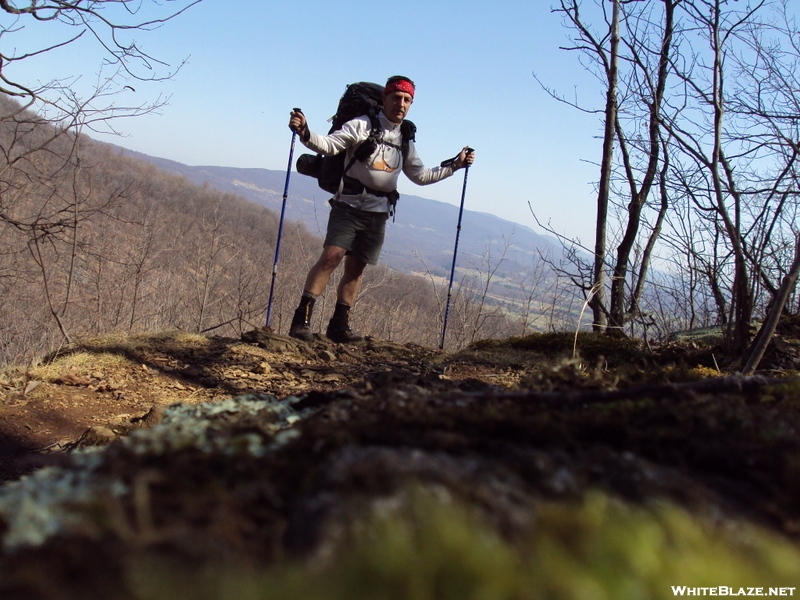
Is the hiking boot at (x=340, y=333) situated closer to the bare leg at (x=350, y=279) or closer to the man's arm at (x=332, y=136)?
the bare leg at (x=350, y=279)

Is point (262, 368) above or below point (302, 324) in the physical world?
below

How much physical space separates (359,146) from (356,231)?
860 millimetres

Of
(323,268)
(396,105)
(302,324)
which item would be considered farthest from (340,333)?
(396,105)

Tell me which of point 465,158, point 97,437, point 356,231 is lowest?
point 97,437

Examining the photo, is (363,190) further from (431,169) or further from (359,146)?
(431,169)

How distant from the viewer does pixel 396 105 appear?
5.64 m

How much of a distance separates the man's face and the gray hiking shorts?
3.20 feet

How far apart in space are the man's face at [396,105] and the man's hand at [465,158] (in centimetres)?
96

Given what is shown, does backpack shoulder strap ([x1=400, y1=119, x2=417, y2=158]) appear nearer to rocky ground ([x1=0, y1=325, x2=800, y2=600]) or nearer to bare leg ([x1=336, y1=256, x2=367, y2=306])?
bare leg ([x1=336, y1=256, x2=367, y2=306])

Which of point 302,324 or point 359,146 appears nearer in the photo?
point 359,146

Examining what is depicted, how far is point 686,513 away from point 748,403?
1012 mm

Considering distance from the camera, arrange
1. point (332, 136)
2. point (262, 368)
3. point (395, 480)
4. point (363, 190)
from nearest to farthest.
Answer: point (395, 480) < point (262, 368) < point (332, 136) < point (363, 190)

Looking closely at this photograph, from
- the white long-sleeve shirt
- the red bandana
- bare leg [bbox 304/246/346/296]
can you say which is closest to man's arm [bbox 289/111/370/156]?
the white long-sleeve shirt

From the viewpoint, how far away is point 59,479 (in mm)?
1028
